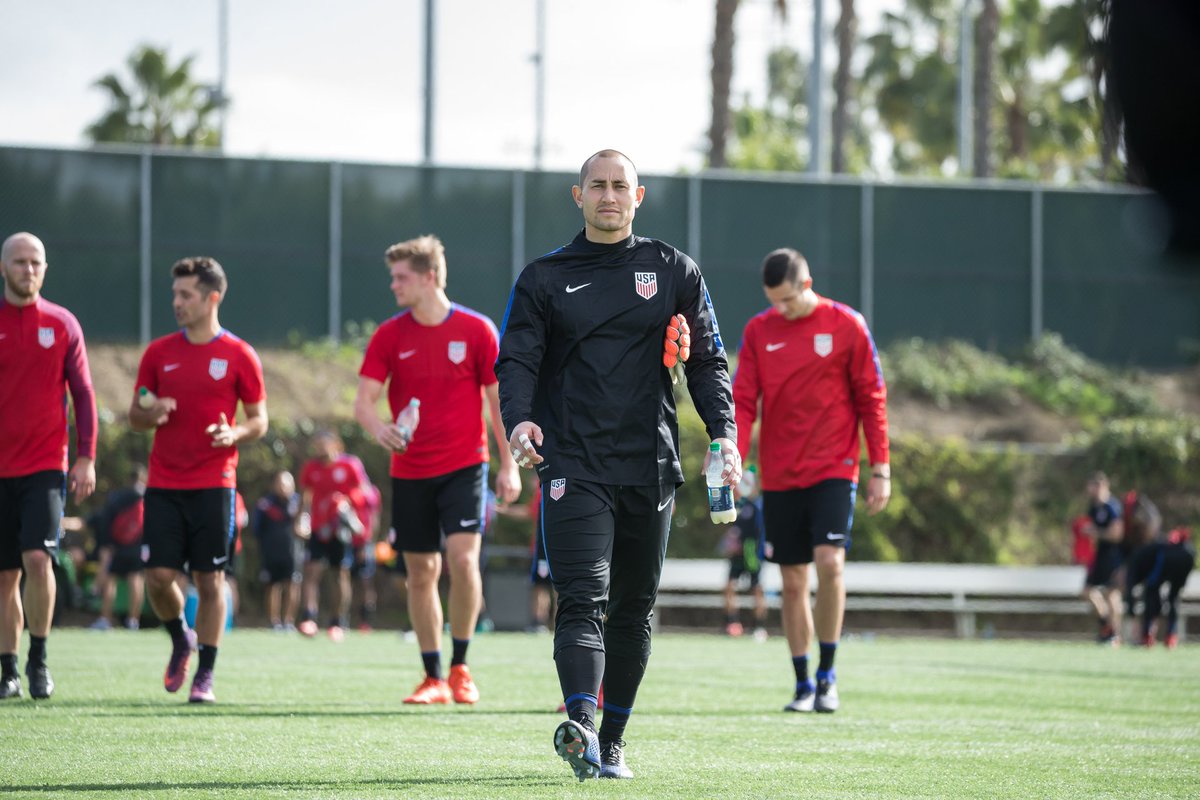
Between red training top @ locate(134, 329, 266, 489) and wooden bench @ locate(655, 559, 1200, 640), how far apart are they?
51.0ft

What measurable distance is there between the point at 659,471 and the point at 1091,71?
13.1ft

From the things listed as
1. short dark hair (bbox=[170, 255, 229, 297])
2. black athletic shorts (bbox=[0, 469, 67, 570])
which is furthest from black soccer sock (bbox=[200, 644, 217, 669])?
short dark hair (bbox=[170, 255, 229, 297])

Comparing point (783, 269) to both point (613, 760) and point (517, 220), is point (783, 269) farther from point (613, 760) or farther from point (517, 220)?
point (517, 220)

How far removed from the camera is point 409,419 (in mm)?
8633

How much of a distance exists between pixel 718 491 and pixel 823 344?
11.2 feet

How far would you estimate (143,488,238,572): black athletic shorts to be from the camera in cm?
862

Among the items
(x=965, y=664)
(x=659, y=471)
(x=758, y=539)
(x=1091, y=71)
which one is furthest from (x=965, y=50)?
(x=1091, y=71)

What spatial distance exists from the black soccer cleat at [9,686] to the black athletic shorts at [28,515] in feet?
1.86

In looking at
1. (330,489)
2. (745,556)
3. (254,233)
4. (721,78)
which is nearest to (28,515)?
(330,489)

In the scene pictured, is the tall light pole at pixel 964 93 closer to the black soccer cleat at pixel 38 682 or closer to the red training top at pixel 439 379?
the red training top at pixel 439 379

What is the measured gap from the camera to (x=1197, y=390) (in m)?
31.4

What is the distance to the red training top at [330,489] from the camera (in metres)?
20.2

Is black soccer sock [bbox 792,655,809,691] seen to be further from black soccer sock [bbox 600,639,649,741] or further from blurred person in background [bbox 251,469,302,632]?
blurred person in background [bbox 251,469,302,632]

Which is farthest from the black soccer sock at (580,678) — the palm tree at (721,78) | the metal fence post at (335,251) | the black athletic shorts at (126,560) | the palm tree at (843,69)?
the palm tree at (843,69)
